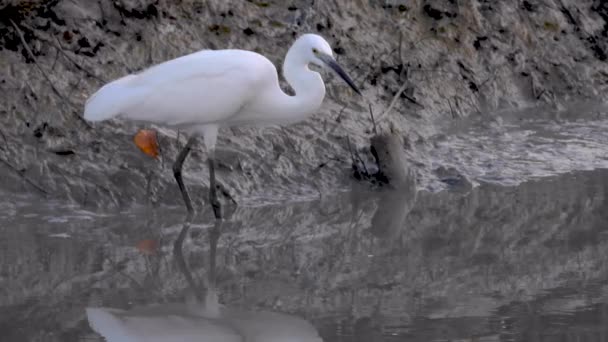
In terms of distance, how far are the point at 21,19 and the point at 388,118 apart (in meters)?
2.74

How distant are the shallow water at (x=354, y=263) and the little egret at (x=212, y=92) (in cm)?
58

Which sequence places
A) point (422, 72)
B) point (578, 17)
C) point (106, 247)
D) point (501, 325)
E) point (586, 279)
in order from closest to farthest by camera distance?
point (501, 325)
point (586, 279)
point (106, 247)
point (422, 72)
point (578, 17)

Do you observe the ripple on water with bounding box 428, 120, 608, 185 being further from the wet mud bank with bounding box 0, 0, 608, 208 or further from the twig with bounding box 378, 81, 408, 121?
the twig with bounding box 378, 81, 408, 121

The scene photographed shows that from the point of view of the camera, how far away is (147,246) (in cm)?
712

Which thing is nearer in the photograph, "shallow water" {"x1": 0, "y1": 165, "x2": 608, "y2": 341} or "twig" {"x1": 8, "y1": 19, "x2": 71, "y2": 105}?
"shallow water" {"x1": 0, "y1": 165, "x2": 608, "y2": 341}

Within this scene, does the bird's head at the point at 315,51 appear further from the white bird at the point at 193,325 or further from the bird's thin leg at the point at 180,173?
the white bird at the point at 193,325

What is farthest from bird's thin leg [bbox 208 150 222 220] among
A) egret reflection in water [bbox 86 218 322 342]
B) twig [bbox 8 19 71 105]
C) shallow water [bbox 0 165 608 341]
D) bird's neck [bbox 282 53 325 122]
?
egret reflection in water [bbox 86 218 322 342]

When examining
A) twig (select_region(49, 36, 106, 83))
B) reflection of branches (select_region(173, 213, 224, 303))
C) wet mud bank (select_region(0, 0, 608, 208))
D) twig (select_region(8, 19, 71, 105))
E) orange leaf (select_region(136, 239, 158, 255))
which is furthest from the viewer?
twig (select_region(49, 36, 106, 83))

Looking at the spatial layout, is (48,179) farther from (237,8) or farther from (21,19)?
(237,8)

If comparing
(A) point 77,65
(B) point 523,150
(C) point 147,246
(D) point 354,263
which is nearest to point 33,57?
(A) point 77,65

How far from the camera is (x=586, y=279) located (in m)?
6.38

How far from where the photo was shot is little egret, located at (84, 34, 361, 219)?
311 inches

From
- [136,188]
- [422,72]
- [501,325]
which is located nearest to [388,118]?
[422,72]

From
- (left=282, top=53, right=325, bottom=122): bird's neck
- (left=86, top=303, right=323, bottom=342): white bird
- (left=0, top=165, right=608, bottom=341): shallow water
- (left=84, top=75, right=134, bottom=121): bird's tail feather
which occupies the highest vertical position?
(left=282, top=53, right=325, bottom=122): bird's neck
